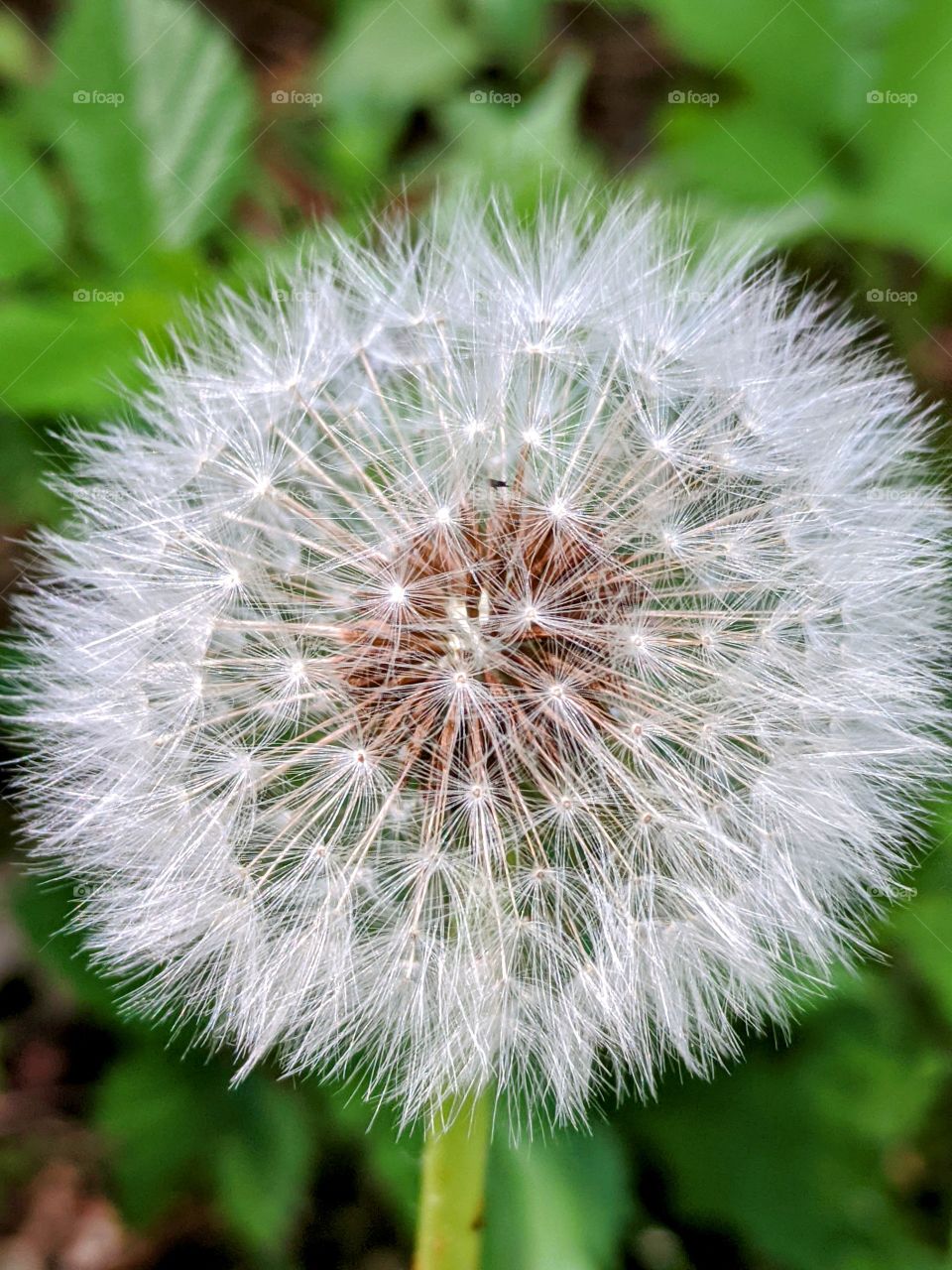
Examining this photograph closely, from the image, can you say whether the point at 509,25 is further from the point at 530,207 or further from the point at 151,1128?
the point at 151,1128

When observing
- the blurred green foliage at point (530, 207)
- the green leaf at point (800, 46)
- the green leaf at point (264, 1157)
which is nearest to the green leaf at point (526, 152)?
the blurred green foliage at point (530, 207)

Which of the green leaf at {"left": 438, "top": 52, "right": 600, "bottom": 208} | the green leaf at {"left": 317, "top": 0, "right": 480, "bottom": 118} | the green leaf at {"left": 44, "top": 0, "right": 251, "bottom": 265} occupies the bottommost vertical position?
the green leaf at {"left": 438, "top": 52, "right": 600, "bottom": 208}

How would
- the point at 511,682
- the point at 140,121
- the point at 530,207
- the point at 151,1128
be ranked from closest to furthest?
the point at 511,682, the point at 530,207, the point at 140,121, the point at 151,1128

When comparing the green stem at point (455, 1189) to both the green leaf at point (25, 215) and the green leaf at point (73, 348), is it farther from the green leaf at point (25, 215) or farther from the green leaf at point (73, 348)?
the green leaf at point (25, 215)

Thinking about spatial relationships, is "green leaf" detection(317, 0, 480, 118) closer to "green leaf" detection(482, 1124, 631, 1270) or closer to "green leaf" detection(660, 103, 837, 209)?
"green leaf" detection(660, 103, 837, 209)

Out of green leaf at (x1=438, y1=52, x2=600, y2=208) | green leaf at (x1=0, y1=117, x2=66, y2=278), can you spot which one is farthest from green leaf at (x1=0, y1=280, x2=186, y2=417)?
green leaf at (x1=438, y1=52, x2=600, y2=208)

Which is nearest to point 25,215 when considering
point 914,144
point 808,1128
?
point 914,144
